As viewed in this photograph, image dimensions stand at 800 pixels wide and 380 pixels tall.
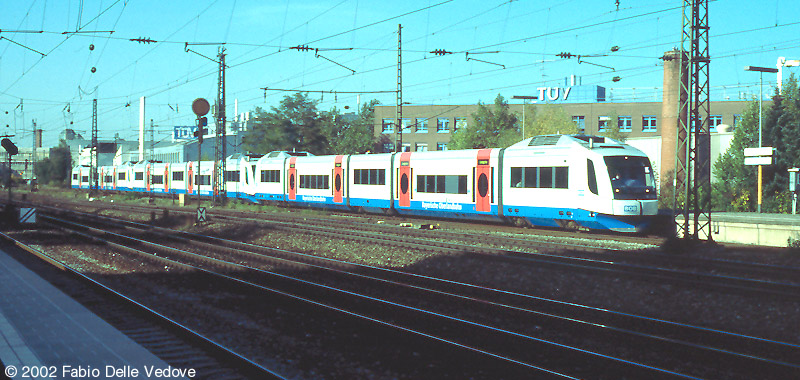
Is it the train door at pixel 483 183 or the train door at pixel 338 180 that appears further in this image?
the train door at pixel 338 180

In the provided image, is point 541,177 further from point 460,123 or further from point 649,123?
point 460,123

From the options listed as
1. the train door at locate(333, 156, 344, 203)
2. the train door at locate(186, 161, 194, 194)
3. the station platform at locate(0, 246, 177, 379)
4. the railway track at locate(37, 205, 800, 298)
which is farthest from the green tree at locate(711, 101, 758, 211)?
the train door at locate(186, 161, 194, 194)

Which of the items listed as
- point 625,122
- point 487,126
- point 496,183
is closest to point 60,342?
point 496,183

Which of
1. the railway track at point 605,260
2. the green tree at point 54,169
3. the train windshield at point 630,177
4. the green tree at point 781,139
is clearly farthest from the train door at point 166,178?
the green tree at point 54,169

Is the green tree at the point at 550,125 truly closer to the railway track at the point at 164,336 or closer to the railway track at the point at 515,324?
the railway track at the point at 515,324

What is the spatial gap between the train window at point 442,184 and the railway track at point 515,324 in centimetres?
1161

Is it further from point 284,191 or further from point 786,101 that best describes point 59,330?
point 786,101

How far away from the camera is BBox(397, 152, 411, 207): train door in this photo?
102ft

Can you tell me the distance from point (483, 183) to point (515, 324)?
16.2 m

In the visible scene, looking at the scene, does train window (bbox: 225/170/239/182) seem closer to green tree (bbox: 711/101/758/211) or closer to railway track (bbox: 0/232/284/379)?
green tree (bbox: 711/101/758/211)

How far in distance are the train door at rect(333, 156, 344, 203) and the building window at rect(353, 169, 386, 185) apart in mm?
1187

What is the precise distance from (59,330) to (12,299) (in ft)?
11.1

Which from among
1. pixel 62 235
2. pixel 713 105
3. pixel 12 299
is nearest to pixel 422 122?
pixel 713 105

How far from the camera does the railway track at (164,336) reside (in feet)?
27.5
